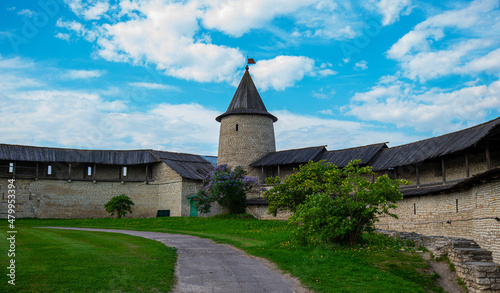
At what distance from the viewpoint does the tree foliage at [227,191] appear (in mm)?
32031

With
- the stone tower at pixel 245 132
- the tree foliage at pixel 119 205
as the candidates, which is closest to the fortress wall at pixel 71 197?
the tree foliage at pixel 119 205

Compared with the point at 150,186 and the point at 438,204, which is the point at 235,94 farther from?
the point at 438,204

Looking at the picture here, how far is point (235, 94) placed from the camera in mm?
40875

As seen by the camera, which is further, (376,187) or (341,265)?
(376,187)

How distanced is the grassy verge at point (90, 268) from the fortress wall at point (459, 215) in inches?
402

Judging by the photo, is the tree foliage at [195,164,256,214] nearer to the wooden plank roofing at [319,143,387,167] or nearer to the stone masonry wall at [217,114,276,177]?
the stone masonry wall at [217,114,276,177]

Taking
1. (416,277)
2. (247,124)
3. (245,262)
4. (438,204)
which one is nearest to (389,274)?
(416,277)

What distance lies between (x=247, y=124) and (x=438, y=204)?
68.9 feet

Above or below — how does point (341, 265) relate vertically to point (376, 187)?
below

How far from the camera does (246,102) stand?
3953cm

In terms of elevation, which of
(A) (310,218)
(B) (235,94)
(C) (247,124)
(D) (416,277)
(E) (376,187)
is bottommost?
(D) (416,277)

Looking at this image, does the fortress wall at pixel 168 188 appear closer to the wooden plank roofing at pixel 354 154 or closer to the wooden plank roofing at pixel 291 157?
the wooden plank roofing at pixel 291 157

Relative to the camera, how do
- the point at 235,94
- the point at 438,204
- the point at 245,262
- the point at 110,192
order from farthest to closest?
1. the point at 235,94
2. the point at 110,192
3. the point at 438,204
4. the point at 245,262

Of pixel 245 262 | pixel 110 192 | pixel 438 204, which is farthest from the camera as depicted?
pixel 110 192
